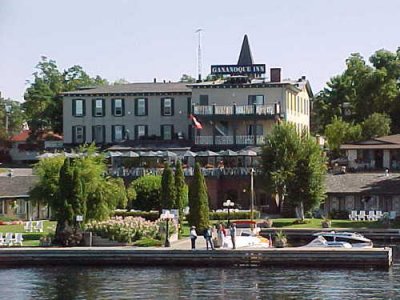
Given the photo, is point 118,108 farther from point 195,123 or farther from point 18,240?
point 18,240

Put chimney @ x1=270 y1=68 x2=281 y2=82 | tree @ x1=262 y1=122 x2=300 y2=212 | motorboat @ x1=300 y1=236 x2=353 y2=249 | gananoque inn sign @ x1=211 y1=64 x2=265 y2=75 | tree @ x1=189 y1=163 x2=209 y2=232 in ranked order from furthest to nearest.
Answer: chimney @ x1=270 y1=68 x2=281 y2=82
gananoque inn sign @ x1=211 y1=64 x2=265 y2=75
tree @ x1=262 y1=122 x2=300 y2=212
tree @ x1=189 y1=163 x2=209 y2=232
motorboat @ x1=300 y1=236 x2=353 y2=249

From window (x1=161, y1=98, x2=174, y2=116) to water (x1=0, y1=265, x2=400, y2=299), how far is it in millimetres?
47839

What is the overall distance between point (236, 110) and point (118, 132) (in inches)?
568

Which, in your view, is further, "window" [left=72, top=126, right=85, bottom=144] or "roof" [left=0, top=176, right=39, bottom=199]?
"window" [left=72, top=126, right=85, bottom=144]

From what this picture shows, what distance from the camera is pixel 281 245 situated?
202ft

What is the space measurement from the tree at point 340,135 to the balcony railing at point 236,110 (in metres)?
18.1

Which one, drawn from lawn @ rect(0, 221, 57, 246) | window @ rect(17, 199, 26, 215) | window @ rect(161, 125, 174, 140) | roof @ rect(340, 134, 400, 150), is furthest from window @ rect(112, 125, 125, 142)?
lawn @ rect(0, 221, 57, 246)

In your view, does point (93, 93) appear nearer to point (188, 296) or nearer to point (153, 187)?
point (153, 187)

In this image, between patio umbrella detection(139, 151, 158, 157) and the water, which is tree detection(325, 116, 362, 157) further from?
the water

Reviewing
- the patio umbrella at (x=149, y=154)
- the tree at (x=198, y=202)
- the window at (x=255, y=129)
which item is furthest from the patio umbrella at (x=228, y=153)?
the tree at (x=198, y=202)

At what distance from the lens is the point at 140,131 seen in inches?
4072

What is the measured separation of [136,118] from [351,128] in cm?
2484

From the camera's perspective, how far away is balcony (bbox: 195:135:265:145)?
95756 millimetres

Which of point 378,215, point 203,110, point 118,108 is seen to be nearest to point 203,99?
point 203,110
